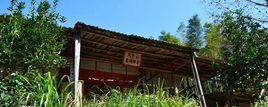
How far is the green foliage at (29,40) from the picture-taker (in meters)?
7.80

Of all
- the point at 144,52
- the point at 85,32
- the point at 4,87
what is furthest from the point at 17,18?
the point at 144,52

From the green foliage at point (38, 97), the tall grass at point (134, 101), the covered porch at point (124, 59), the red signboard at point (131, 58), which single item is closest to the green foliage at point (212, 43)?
the covered porch at point (124, 59)

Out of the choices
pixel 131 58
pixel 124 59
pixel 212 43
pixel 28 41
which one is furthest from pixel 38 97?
pixel 212 43

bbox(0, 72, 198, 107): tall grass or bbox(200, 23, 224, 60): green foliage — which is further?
bbox(200, 23, 224, 60): green foliage

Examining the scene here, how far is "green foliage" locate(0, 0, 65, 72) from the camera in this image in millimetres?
7801

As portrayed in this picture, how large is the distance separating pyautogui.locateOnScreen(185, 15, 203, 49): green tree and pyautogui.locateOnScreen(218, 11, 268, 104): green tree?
80.4ft

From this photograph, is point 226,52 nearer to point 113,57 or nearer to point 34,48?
point 113,57

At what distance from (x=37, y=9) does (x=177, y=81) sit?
831 centimetres

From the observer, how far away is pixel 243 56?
13.3 meters

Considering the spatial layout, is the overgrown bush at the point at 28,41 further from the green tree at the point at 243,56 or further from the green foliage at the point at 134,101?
the green tree at the point at 243,56

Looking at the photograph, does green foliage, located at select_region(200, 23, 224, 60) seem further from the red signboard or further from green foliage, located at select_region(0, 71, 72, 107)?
green foliage, located at select_region(0, 71, 72, 107)

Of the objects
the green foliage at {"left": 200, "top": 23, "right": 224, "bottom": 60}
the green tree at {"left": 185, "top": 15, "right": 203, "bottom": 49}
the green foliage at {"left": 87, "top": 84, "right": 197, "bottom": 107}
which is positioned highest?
the green tree at {"left": 185, "top": 15, "right": 203, "bottom": 49}

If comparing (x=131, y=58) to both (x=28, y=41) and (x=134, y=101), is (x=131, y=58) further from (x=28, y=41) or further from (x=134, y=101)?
(x=134, y=101)

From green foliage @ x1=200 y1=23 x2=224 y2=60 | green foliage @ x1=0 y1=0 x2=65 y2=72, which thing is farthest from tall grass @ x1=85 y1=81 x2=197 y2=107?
green foliage @ x1=200 y1=23 x2=224 y2=60
